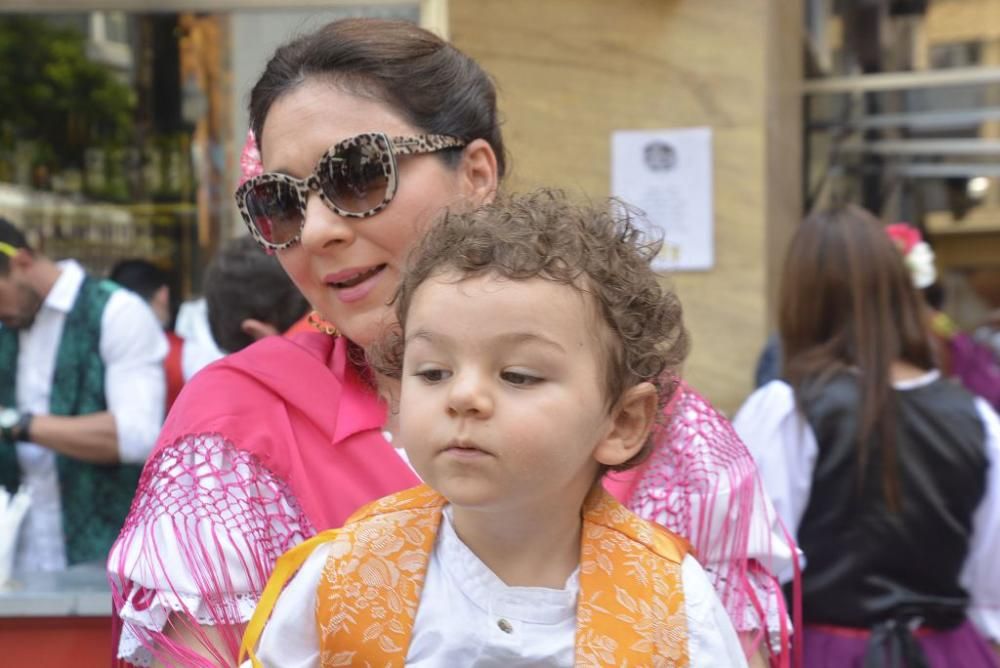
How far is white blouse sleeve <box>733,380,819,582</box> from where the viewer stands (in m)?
3.80

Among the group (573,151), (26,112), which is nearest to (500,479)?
(573,151)

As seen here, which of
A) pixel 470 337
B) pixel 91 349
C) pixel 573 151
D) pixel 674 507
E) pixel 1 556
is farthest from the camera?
pixel 573 151

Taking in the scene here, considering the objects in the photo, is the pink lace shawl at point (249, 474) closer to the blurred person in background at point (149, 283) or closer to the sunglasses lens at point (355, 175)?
the sunglasses lens at point (355, 175)

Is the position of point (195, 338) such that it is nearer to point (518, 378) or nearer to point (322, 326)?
point (322, 326)

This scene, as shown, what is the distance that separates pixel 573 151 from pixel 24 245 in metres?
2.64

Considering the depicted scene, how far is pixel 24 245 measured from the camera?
4.82 meters

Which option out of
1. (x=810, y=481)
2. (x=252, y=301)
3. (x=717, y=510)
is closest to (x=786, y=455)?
(x=810, y=481)

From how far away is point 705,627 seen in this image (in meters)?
1.56

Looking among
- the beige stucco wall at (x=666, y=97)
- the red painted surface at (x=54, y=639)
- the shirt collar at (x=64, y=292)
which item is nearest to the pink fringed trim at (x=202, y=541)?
the red painted surface at (x=54, y=639)

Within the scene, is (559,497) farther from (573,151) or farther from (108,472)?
(573,151)

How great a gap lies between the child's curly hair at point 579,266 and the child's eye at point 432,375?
114 mm

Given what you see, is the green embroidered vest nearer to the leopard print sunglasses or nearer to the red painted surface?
the red painted surface

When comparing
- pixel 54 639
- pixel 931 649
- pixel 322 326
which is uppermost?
Answer: pixel 322 326

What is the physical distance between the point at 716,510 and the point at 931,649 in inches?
84.9
